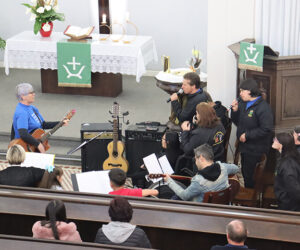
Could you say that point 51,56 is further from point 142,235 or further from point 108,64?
point 142,235

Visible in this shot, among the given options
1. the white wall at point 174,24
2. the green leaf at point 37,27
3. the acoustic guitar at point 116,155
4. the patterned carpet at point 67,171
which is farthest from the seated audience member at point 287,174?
the white wall at point 174,24

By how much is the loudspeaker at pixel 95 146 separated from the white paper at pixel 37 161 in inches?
57.8

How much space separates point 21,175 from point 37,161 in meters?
0.65

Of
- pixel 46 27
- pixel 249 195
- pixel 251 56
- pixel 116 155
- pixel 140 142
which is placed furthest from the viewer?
pixel 46 27

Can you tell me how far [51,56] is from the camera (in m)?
10.3

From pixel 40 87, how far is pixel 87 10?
199cm

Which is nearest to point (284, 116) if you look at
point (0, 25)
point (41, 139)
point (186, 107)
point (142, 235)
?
point (186, 107)

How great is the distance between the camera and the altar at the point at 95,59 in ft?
33.3

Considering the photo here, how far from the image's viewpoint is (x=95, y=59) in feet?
33.4

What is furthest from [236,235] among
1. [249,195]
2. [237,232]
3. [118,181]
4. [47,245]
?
[249,195]

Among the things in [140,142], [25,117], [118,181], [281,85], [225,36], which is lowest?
[140,142]

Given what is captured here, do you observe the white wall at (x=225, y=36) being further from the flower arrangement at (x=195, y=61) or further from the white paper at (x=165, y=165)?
the white paper at (x=165, y=165)

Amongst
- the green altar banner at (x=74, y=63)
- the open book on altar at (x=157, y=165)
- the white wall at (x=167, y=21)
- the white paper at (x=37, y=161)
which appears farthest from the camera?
the white wall at (x=167, y=21)

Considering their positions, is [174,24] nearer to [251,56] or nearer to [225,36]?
[225,36]
